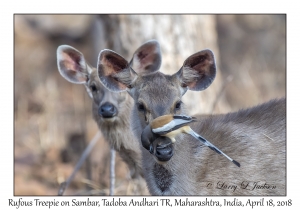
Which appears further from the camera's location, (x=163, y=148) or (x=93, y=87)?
(x=93, y=87)

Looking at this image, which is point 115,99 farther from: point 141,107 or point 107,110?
point 141,107

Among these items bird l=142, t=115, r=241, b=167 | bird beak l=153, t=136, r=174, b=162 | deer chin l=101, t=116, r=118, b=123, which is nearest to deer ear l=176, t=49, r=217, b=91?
bird l=142, t=115, r=241, b=167

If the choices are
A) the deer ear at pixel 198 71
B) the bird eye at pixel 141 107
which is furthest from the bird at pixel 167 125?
the deer ear at pixel 198 71

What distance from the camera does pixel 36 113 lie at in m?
13.7

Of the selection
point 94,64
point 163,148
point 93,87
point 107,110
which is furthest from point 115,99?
point 94,64

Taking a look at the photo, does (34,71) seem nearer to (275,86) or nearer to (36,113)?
(36,113)

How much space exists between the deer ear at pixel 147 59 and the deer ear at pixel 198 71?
136cm

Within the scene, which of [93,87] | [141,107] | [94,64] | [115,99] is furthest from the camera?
[94,64]

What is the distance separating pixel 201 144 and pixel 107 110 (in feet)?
5.44

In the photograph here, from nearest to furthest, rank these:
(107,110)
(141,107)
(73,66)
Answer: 1. (141,107)
2. (107,110)
3. (73,66)

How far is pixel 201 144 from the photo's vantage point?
5875 millimetres

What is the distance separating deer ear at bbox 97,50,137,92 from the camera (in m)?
5.88

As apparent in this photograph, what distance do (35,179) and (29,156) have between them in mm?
1184

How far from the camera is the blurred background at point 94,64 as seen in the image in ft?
29.8
